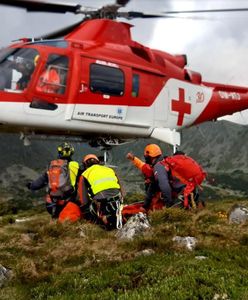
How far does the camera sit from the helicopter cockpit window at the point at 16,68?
15.9 m

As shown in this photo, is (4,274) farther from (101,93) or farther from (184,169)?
(101,93)

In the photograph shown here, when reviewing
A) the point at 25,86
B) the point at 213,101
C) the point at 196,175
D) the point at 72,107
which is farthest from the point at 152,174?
the point at 213,101

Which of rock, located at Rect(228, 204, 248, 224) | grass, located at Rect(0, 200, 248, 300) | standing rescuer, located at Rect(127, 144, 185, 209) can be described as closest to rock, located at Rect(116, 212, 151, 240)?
grass, located at Rect(0, 200, 248, 300)

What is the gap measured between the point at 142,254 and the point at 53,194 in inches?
233

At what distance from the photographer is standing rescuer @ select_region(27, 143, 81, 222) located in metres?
14.5

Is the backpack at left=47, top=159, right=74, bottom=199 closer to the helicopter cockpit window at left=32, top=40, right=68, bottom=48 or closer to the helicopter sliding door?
the helicopter sliding door

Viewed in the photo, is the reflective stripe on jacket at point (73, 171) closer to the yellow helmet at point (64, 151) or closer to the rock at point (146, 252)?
the yellow helmet at point (64, 151)

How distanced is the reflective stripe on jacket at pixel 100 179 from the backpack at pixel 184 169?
75.1 inches

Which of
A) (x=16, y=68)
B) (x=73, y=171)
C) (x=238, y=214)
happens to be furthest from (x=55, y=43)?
(x=238, y=214)

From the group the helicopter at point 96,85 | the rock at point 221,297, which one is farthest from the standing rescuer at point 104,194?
the rock at point 221,297

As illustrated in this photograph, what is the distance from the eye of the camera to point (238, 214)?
520 inches

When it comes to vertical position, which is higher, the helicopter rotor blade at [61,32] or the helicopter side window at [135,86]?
the helicopter rotor blade at [61,32]

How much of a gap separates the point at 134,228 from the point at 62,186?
14.4 ft

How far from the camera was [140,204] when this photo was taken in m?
15.5
